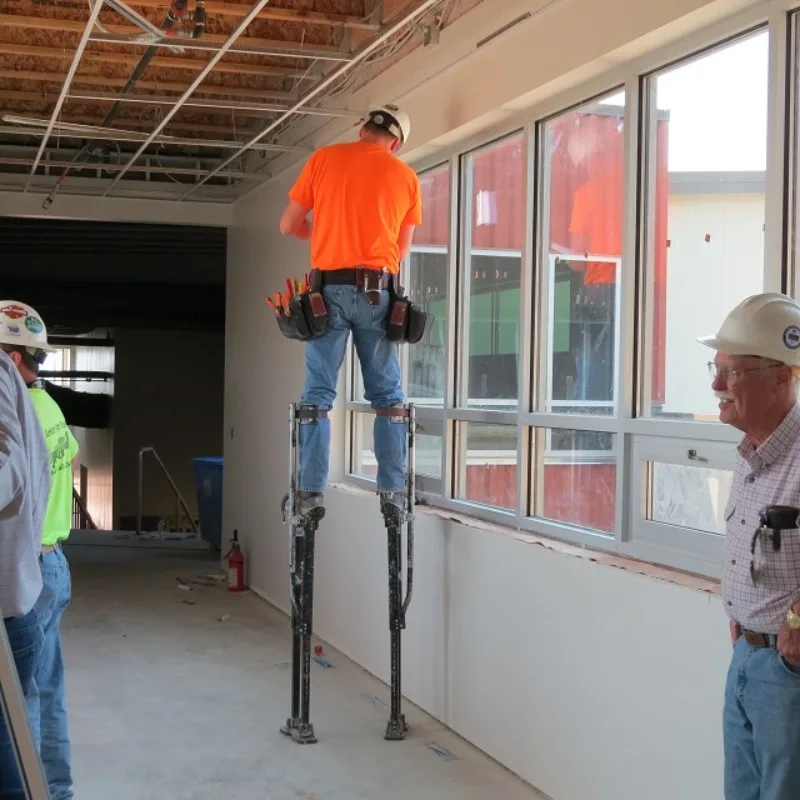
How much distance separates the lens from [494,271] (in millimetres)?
4723

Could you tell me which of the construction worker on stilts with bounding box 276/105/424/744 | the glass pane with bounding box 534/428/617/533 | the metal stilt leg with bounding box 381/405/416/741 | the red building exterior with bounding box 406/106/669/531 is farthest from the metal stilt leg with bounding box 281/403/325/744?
the glass pane with bounding box 534/428/617/533

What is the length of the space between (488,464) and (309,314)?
1.02 metres

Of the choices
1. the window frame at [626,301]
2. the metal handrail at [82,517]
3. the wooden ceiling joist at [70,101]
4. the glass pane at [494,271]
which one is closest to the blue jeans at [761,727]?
the window frame at [626,301]

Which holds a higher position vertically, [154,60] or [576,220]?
[154,60]

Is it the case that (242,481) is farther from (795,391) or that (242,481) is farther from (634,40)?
(795,391)

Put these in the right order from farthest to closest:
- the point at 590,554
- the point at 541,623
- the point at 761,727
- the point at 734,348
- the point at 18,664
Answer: the point at 541,623 → the point at 590,554 → the point at 18,664 → the point at 734,348 → the point at 761,727

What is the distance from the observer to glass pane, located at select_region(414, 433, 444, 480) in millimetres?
5141

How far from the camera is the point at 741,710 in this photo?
2.27 meters

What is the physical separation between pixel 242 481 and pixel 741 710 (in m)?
6.30

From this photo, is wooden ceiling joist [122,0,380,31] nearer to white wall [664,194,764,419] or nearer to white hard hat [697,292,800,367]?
white wall [664,194,764,419]

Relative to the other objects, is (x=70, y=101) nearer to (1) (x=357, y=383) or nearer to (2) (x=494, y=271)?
(1) (x=357, y=383)

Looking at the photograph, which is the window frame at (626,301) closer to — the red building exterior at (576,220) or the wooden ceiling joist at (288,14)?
the red building exterior at (576,220)

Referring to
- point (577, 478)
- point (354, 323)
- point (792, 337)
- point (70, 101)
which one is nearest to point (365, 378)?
point (354, 323)

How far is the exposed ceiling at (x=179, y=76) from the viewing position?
4.63 metres
